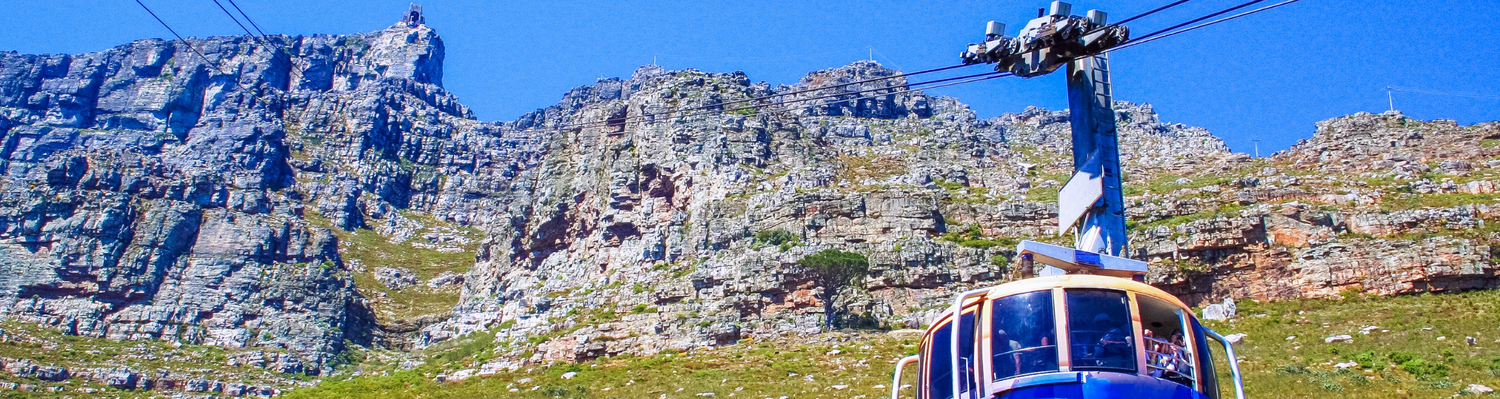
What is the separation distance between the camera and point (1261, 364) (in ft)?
107

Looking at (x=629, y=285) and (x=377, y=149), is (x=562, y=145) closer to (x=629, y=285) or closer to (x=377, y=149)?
(x=629, y=285)

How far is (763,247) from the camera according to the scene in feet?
216

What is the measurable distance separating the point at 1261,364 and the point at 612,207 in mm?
59650

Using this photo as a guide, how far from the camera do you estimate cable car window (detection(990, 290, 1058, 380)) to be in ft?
42.1

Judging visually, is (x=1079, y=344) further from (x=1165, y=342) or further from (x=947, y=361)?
(x=947, y=361)

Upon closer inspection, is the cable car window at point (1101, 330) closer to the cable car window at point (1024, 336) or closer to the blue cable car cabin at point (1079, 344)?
the blue cable car cabin at point (1079, 344)

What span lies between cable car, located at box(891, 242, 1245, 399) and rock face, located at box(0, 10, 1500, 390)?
1033 cm

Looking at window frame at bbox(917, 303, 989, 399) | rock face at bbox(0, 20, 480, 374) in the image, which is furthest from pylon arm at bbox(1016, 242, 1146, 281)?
rock face at bbox(0, 20, 480, 374)

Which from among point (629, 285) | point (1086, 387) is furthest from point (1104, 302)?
point (629, 285)

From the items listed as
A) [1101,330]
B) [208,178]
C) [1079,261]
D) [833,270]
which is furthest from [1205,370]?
[208,178]

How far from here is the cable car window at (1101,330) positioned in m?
12.8

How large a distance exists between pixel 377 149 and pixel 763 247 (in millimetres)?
103055

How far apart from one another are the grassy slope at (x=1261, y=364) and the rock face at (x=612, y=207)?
3585 millimetres

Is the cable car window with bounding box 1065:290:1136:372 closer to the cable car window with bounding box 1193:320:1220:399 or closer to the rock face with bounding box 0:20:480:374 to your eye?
the cable car window with bounding box 1193:320:1220:399
